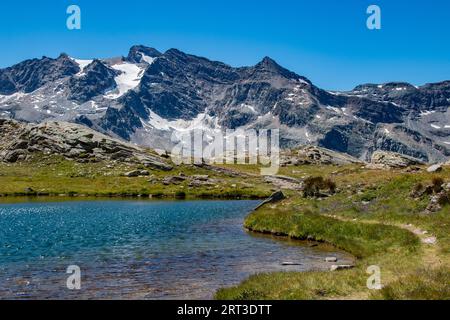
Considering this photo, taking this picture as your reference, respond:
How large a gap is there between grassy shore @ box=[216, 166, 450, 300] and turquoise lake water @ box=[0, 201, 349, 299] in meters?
2.84

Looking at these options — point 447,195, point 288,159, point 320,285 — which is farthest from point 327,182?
point 288,159

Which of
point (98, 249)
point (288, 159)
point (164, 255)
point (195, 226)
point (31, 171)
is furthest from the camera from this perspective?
point (288, 159)

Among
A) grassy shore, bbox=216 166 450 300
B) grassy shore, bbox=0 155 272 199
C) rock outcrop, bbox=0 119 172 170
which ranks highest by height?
rock outcrop, bbox=0 119 172 170

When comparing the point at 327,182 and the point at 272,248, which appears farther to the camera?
the point at 327,182

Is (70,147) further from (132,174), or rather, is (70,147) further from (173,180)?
(173,180)

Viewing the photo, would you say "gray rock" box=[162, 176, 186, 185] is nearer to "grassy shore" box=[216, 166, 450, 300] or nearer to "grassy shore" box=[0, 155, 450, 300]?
"grassy shore" box=[0, 155, 450, 300]

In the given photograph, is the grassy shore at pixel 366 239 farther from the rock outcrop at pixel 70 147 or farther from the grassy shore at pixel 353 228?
the rock outcrop at pixel 70 147

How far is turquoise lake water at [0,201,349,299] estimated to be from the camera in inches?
1032

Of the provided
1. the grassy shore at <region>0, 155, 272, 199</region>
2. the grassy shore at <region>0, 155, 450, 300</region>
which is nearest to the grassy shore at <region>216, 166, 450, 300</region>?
the grassy shore at <region>0, 155, 450, 300</region>

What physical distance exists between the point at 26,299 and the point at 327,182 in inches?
2090

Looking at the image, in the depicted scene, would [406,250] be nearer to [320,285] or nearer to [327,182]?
[320,285]

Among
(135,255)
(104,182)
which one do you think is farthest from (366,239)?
(104,182)

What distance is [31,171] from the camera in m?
130

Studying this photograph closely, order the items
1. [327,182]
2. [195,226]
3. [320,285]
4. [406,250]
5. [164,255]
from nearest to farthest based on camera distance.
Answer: [320,285] → [406,250] → [164,255] → [195,226] → [327,182]
